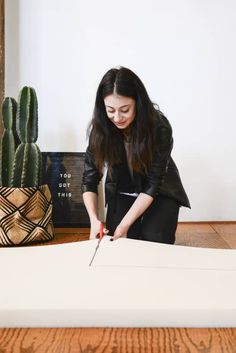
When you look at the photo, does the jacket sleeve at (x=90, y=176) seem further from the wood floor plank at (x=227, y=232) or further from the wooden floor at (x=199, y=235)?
the wood floor plank at (x=227, y=232)

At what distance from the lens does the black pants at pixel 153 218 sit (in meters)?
1.71

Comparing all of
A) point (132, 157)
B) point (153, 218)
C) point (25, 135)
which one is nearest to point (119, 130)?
point (132, 157)

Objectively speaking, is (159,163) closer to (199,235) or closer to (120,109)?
(120,109)

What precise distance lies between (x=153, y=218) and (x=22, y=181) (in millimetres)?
731

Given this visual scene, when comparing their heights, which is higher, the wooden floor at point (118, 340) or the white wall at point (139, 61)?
the white wall at point (139, 61)

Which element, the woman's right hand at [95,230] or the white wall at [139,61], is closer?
the woman's right hand at [95,230]

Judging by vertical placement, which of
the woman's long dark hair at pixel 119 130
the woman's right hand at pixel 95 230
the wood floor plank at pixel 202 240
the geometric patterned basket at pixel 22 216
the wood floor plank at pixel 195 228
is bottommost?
the wood floor plank at pixel 195 228

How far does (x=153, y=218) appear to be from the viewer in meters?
1.72

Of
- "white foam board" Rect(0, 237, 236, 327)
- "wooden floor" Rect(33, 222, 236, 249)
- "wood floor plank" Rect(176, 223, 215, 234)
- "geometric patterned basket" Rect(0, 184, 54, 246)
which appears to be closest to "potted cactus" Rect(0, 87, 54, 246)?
"geometric patterned basket" Rect(0, 184, 54, 246)

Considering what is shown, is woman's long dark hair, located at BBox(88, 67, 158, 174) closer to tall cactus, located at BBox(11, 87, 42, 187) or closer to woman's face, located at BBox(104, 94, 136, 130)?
woman's face, located at BBox(104, 94, 136, 130)

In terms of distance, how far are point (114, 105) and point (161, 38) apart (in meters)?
1.21

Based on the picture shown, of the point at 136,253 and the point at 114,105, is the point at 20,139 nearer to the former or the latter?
the point at 114,105

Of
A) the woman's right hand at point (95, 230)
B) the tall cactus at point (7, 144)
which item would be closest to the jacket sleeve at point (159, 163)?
the woman's right hand at point (95, 230)

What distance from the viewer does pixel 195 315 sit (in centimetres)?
59
